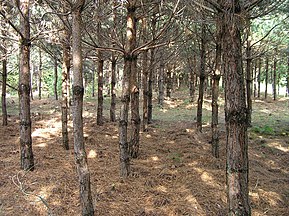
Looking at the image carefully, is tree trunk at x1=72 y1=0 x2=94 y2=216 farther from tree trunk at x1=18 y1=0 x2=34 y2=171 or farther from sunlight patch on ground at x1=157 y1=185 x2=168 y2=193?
tree trunk at x1=18 y1=0 x2=34 y2=171

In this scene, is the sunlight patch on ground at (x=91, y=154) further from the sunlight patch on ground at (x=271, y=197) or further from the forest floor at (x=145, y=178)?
the sunlight patch on ground at (x=271, y=197)

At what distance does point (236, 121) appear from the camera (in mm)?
3834

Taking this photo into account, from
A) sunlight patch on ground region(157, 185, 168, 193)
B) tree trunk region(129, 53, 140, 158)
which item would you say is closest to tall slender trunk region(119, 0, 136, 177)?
sunlight patch on ground region(157, 185, 168, 193)

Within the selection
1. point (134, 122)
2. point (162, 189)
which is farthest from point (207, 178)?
point (134, 122)

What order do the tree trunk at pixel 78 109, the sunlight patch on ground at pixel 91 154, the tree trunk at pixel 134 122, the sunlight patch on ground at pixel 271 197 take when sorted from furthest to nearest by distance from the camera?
the sunlight patch on ground at pixel 91 154 < the tree trunk at pixel 134 122 < the sunlight patch on ground at pixel 271 197 < the tree trunk at pixel 78 109

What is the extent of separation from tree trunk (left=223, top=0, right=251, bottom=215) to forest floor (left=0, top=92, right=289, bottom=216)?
1337 millimetres

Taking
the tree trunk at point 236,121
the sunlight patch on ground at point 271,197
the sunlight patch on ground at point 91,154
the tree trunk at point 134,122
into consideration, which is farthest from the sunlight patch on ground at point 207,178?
the sunlight patch on ground at point 91,154

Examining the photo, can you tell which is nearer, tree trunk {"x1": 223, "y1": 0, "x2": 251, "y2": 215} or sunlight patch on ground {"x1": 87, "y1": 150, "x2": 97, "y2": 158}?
tree trunk {"x1": 223, "y1": 0, "x2": 251, "y2": 215}

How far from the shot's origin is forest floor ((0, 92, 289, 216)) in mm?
5160

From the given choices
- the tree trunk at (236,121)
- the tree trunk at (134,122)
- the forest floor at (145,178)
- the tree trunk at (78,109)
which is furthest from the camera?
the tree trunk at (134,122)

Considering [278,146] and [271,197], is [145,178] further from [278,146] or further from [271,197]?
[278,146]

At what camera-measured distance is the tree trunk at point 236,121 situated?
151 inches

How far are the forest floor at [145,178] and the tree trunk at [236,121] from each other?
52.6 inches

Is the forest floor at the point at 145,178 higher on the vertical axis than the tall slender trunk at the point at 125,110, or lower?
lower
